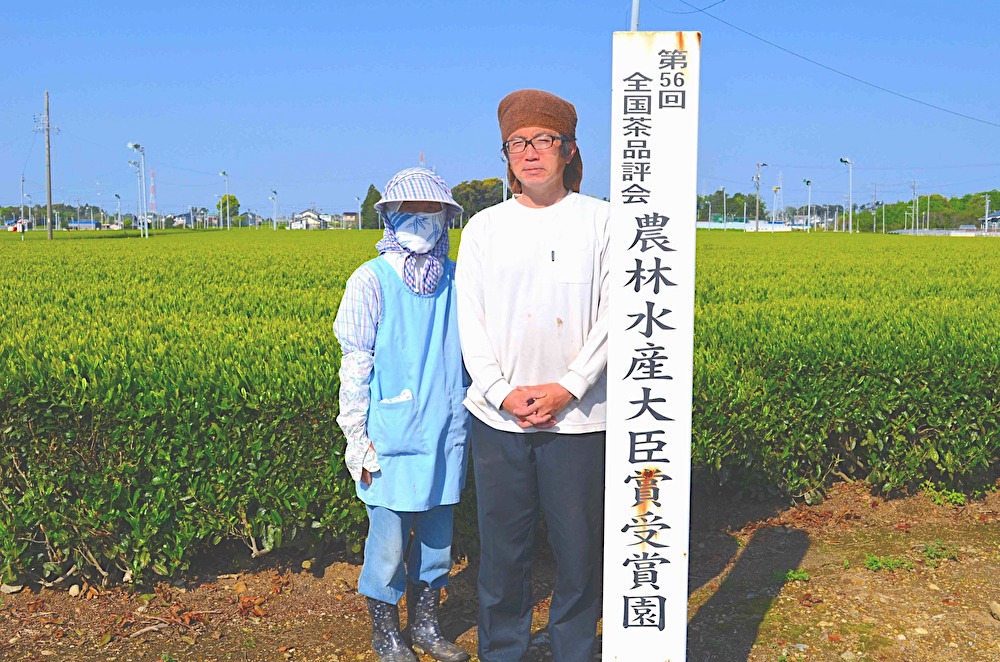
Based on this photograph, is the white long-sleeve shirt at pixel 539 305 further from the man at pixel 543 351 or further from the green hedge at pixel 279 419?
the green hedge at pixel 279 419

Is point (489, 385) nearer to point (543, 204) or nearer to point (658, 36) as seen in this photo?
point (543, 204)

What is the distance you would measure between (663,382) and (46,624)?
9.80ft

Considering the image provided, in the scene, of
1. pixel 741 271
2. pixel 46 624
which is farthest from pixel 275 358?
pixel 741 271

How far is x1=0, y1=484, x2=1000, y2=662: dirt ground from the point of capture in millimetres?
3973

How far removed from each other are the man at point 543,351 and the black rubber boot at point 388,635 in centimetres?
59

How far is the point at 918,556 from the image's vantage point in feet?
16.1

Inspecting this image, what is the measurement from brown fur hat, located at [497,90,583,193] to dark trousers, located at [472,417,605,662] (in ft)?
3.06

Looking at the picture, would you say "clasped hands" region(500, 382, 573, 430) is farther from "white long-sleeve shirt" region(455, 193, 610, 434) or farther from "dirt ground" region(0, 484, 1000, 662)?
"dirt ground" region(0, 484, 1000, 662)

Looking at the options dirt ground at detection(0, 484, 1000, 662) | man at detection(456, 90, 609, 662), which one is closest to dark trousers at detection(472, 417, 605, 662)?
man at detection(456, 90, 609, 662)

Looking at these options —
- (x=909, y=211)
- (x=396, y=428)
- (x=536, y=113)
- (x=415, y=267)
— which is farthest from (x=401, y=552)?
(x=909, y=211)

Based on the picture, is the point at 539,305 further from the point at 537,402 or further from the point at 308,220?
the point at 308,220

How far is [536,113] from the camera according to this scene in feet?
10.6

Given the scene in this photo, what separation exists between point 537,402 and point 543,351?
19 cm

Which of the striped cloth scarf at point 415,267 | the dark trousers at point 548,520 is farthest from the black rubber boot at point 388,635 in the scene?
the striped cloth scarf at point 415,267
